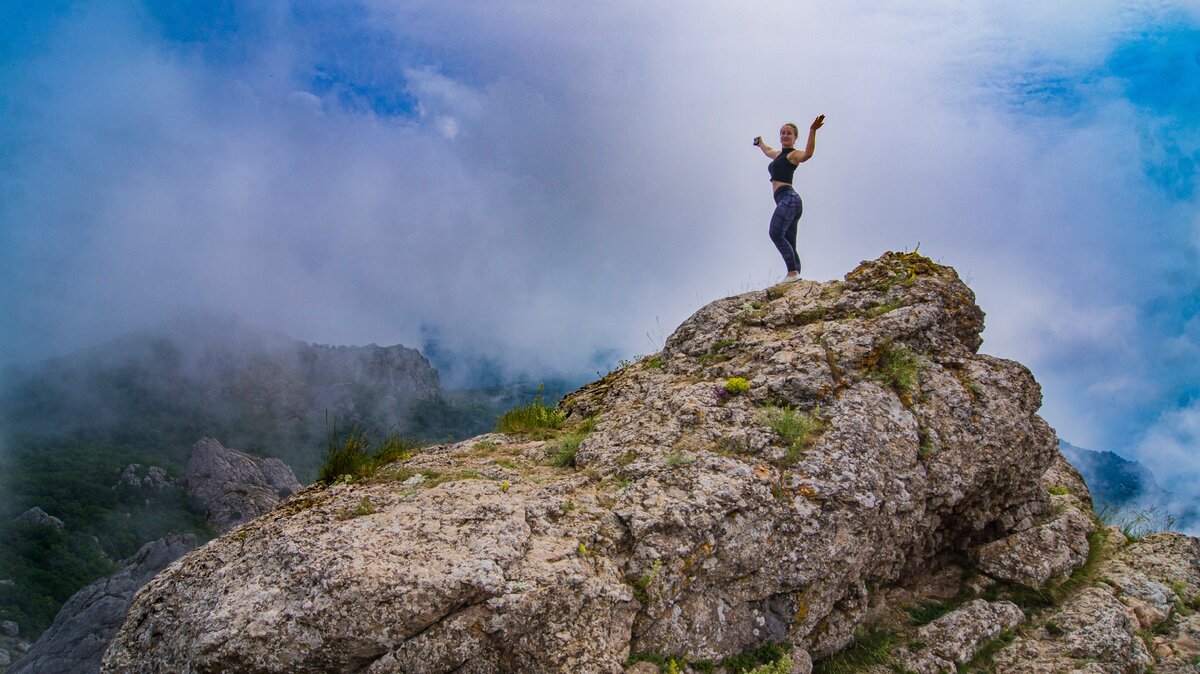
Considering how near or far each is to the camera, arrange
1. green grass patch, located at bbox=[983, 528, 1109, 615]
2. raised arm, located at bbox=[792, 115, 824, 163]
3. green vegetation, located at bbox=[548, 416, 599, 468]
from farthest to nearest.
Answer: raised arm, located at bbox=[792, 115, 824, 163], green vegetation, located at bbox=[548, 416, 599, 468], green grass patch, located at bbox=[983, 528, 1109, 615]

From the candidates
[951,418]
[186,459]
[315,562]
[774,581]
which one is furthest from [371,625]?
[186,459]

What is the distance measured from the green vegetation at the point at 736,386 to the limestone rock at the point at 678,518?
0.18 meters

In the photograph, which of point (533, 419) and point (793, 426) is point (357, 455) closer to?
point (533, 419)

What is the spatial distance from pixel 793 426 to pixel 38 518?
7329 inches

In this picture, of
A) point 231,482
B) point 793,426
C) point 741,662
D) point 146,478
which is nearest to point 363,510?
point 741,662

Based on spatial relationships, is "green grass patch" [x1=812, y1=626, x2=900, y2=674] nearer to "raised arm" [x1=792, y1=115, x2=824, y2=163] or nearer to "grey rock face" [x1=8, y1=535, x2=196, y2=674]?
"raised arm" [x1=792, y1=115, x2=824, y2=163]

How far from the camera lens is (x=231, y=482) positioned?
14775 cm

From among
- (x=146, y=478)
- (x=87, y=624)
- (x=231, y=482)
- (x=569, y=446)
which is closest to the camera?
(x=569, y=446)

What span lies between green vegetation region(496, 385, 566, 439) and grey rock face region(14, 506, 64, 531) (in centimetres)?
17981

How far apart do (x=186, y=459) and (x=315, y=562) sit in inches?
7952

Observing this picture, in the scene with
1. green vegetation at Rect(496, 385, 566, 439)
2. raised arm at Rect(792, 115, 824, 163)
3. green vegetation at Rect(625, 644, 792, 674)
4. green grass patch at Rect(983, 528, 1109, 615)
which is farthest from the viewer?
raised arm at Rect(792, 115, 824, 163)

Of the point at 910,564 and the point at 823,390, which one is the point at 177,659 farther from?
the point at 910,564

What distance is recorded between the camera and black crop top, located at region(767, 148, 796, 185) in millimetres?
14453

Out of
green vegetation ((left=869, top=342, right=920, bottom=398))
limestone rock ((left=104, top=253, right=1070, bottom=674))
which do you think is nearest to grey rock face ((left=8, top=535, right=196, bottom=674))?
limestone rock ((left=104, top=253, right=1070, bottom=674))
